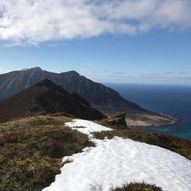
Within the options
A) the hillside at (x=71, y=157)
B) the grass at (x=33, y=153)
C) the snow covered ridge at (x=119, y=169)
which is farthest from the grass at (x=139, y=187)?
the grass at (x=33, y=153)

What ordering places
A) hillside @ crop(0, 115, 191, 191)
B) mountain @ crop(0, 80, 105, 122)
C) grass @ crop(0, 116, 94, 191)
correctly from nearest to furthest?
hillside @ crop(0, 115, 191, 191), grass @ crop(0, 116, 94, 191), mountain @ crop(0, 80, 105, 122)

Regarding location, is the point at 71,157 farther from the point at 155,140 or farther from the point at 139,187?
the point at 155,140

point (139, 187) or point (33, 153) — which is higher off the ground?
point (139, 187)

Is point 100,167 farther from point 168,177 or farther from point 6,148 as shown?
point 6,148

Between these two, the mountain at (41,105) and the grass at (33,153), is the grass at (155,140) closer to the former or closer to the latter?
the grass at (33,153)

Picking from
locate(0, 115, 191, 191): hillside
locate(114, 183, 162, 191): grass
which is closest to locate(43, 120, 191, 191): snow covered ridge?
locate(0, 115, 191, 191): hillside

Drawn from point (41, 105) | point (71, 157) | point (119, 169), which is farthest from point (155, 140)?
point (41, 105)

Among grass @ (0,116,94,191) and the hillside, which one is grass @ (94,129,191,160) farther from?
grass @ (0,116,94,191)
